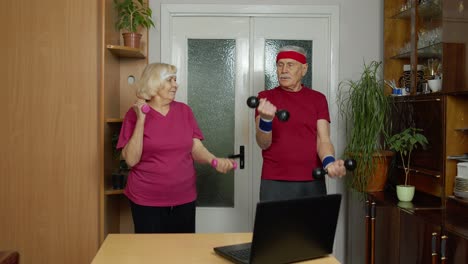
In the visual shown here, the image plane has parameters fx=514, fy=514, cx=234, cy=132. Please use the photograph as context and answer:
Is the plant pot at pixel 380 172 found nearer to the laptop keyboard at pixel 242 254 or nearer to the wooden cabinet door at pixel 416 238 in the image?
the wooden cabinet door at pixel 416 238

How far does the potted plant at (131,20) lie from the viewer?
362 centimetres

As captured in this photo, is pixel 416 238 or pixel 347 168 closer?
pixel 347 168

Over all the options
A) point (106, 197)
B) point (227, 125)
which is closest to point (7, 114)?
point (106, 197)

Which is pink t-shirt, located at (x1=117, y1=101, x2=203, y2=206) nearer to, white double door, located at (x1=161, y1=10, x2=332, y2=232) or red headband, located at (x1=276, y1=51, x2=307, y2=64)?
red headband, located at (x1=276, y1=51, x2=307, y2=64)

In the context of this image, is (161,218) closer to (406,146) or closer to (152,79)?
(152,79)

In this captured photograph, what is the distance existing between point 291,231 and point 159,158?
1134mm

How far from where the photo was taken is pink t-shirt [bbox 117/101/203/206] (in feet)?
8.63

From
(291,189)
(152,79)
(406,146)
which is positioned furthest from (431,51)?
(152,79)

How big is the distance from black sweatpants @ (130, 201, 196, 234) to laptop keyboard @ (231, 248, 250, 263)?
86 cm

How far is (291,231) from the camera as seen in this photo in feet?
5.54

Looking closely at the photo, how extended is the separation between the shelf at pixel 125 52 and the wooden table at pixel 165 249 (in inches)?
63.7

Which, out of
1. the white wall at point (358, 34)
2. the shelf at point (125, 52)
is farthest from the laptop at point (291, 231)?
the white wall at point (358, 34)

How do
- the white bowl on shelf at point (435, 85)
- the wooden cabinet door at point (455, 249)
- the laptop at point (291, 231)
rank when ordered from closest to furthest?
the laptop at point (291, 231) → the wooden cabinet door at point (455, 249) → the white bowl on shelf at point (435, 85)

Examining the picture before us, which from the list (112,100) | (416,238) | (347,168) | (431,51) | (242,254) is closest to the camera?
(242,254)
